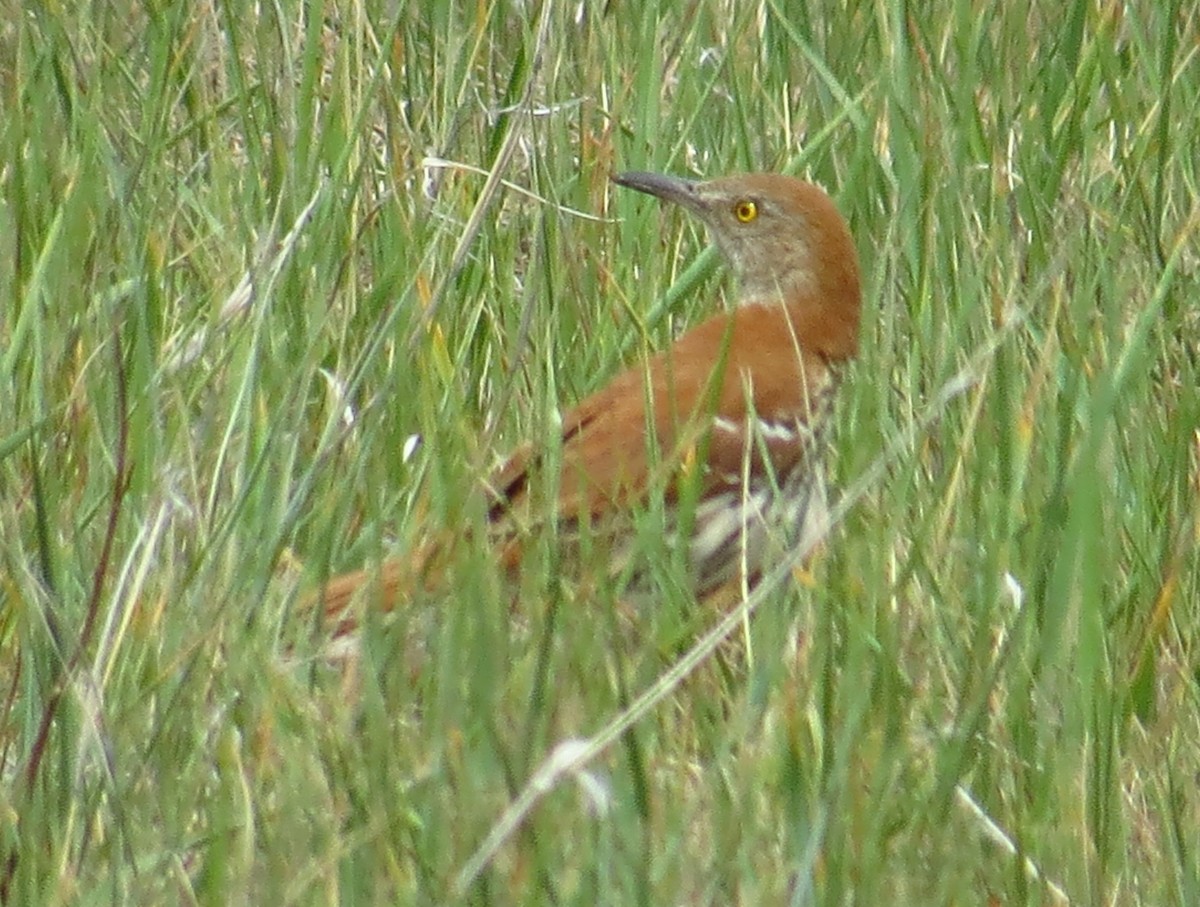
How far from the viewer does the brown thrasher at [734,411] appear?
3.30 m

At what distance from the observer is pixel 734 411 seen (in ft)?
13.6

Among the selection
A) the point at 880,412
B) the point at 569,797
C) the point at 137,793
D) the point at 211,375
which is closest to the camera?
the point at 569,797

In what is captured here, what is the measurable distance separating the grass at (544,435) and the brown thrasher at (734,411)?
8cm

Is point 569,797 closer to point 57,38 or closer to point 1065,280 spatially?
point 1065,280

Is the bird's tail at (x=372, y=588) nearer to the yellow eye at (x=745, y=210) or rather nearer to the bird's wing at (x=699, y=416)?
the bird's wing at (x=699, y=416)

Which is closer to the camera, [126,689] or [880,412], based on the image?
[126,689]

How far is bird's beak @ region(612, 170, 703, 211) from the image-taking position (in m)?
4.29

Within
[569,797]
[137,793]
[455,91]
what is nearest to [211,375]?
[137,793]

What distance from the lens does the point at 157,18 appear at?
4535 mm

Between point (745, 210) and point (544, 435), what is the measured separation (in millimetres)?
1050

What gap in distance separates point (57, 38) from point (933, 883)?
259 cm

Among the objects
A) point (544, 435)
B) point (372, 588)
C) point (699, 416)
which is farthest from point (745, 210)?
point (372, 588)

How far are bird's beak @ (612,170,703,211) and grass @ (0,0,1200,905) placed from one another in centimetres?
7

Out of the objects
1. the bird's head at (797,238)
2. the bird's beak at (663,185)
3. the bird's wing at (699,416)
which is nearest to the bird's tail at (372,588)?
the bird's wing at (699,416)
